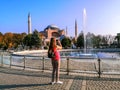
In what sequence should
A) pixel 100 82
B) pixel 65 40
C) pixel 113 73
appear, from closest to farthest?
pixel 100 82
pixel 113 73
pixel 65 40

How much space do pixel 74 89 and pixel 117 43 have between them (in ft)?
396

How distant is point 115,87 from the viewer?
10.7 metres

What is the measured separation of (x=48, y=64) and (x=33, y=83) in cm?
604

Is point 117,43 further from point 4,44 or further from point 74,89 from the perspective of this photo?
point 74,89

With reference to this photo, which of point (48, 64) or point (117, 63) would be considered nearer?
point (117, 63)

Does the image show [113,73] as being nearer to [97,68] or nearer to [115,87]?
[97,68]

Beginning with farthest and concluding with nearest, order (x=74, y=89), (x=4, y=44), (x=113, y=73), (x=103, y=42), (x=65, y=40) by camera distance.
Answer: (x=103, y=42) < (x=65, y=40) < (x=4, y=44) < (x=113, y=73) < (x=74, y=89)

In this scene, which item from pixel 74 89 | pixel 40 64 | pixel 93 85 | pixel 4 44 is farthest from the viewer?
pixel 4 44

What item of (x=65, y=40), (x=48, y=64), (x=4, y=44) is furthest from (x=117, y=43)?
(x=48, y=64)

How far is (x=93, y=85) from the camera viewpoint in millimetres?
11312

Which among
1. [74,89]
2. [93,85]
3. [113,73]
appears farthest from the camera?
[113,73]

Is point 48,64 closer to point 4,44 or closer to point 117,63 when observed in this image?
point 117,63

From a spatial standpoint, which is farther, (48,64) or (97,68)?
(48,64)

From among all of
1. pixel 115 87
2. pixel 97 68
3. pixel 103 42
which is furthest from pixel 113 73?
pixel 103 42
